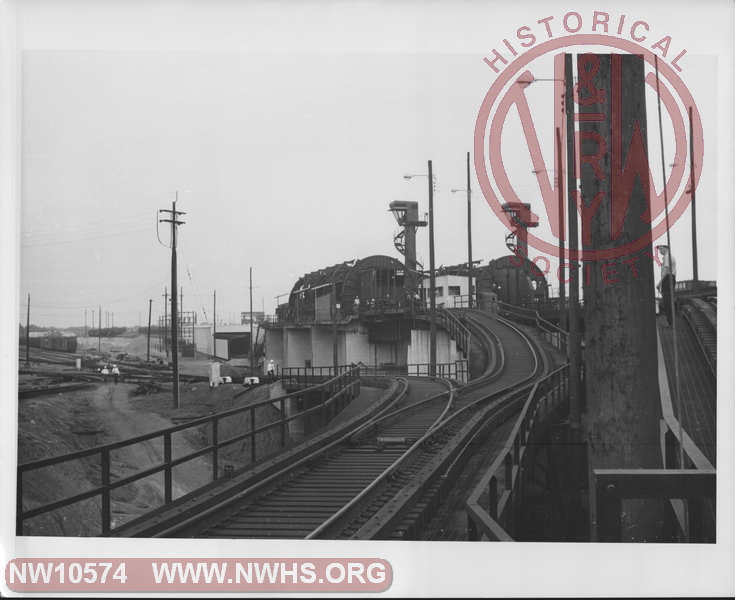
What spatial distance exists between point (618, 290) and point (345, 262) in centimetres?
371

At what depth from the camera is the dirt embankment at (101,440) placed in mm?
5844

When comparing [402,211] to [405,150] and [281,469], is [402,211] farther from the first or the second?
[281,469]

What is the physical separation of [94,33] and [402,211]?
3.48m

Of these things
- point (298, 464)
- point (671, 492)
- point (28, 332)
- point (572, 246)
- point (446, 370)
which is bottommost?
point (298, 464)

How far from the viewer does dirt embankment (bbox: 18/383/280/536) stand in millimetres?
5844

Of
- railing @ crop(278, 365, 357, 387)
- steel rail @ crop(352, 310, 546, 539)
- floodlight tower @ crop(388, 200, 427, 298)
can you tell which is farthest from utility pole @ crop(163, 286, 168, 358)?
steel rail @ crop(352, 310, 546, 539)

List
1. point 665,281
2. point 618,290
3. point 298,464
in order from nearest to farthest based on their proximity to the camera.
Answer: point 618,290 < point 665,281 < point 298,464

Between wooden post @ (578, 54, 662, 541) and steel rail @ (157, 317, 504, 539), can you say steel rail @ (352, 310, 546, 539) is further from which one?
wooden post @ (578, 54, 662, 541)

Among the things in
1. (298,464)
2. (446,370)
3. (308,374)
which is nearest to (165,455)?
(298,464)

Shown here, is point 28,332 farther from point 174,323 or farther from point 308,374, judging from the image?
point 308,374

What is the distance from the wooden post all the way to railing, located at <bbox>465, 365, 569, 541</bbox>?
86cm

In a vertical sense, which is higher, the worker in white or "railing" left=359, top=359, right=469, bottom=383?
the worker in white

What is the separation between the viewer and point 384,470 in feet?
23.8

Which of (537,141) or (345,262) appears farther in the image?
(345,262)
